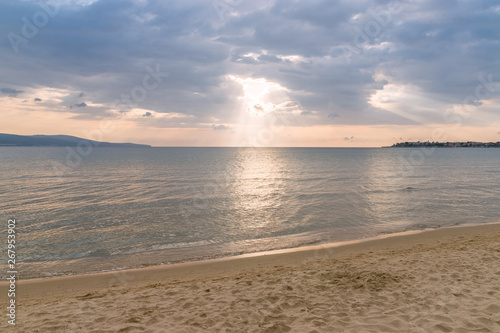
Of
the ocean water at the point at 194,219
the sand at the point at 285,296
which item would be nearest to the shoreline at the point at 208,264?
the sand at the point at 285,296

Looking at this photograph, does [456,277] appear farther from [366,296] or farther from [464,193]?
[464,193]

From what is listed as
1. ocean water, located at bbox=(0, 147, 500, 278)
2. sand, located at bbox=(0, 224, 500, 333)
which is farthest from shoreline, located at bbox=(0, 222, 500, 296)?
ocean water, located at bbox=(0, 147, 500, 278)

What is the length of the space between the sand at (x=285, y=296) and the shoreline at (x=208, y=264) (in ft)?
0.26

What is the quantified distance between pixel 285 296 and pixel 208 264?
5.00 meters

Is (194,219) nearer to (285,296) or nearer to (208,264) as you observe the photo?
(208,264)

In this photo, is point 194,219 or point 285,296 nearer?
point 285,296

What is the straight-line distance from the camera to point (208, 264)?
11.9 metres

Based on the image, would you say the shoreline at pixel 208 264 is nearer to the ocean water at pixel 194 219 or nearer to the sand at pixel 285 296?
the sand at pixel 285 296

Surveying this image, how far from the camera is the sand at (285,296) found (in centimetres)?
Result: 638

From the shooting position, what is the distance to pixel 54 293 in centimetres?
949

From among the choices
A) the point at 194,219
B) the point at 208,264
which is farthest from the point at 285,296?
the point at 194,219

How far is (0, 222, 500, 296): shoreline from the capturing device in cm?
1023

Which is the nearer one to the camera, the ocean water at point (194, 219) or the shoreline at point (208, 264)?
the shoreline at point (208, 264)

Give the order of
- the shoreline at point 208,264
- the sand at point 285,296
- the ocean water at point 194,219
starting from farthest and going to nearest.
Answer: the ocean water at point 194,219 → the shoreline at point 208,264 → the sand at point 285,296
